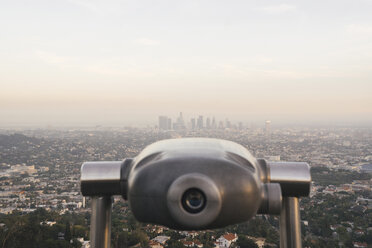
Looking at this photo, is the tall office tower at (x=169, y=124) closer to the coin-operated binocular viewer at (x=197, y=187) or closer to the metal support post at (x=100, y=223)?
the metal support post at (x=100, y=223)

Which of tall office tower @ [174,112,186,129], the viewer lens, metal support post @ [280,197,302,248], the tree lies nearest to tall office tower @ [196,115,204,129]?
tall office tower @ [174,112,186,129]

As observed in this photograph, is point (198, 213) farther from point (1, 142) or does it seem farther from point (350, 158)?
point (1, 142)

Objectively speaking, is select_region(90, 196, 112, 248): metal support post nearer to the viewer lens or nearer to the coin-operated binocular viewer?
the coin-operated binocular viewer

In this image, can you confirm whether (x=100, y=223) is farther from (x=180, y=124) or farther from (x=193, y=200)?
(x=180, y=124)

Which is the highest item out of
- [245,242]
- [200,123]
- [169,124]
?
[200,123]

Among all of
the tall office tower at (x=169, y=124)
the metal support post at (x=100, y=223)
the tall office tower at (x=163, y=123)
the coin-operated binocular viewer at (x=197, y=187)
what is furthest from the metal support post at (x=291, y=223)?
the tall office tower at (x=163, y=123)

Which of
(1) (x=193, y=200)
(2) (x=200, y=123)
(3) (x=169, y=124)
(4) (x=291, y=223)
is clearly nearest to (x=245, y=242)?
(4) (x=291, y=223)
